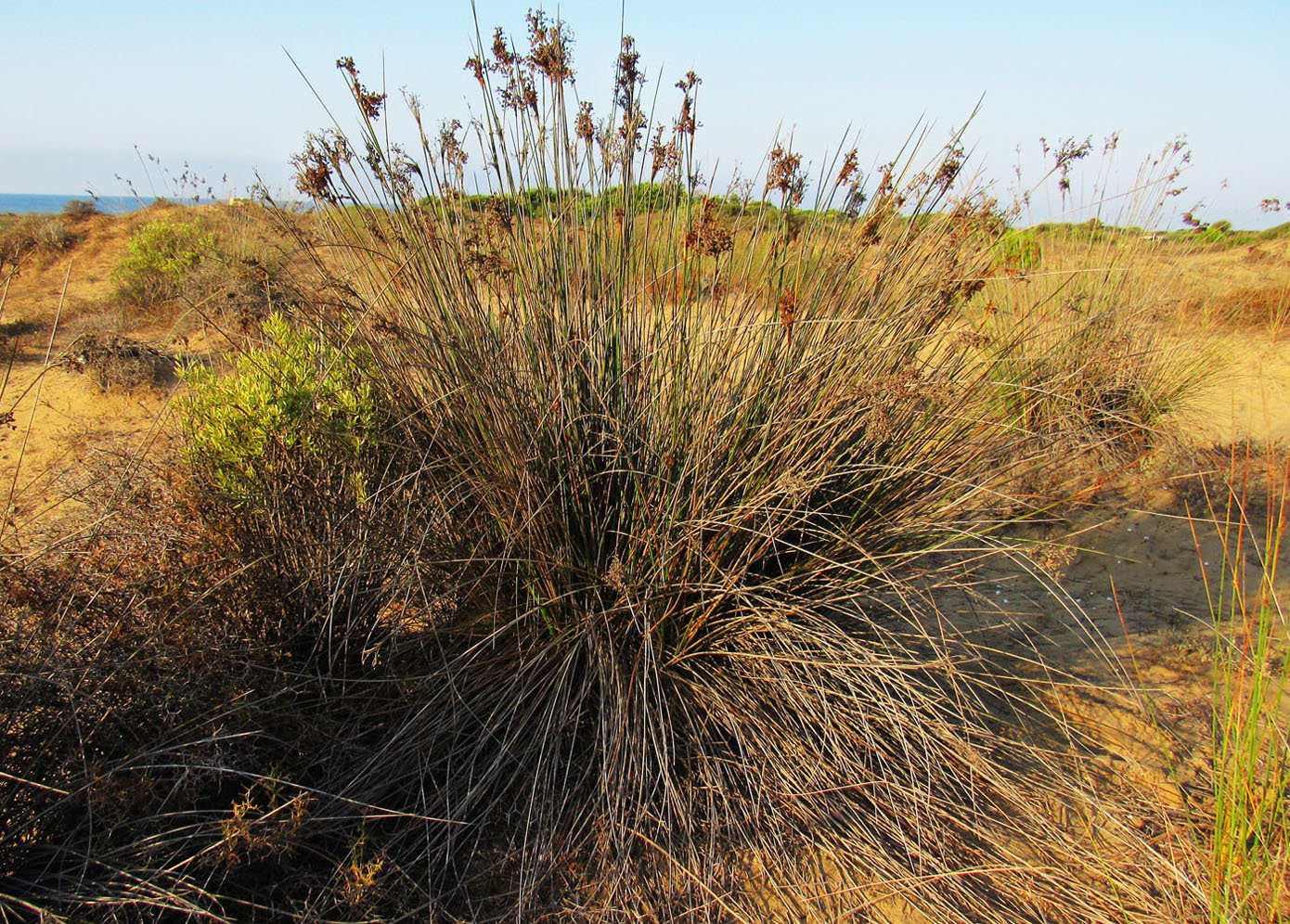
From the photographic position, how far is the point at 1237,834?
155 centimetres

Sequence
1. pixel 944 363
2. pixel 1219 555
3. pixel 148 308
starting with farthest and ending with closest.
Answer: pixel 148 308 < pixel 1219 555 < pixel 944 363

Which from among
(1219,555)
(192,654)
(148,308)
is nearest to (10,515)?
(192,654)

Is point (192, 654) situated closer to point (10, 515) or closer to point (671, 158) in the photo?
point (10, 515)

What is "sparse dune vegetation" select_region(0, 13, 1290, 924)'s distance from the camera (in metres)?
1.71

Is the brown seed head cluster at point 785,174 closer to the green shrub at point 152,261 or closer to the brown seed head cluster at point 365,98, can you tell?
the brown seed head cluster at point 365,98

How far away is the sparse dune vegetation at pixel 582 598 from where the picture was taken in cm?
171

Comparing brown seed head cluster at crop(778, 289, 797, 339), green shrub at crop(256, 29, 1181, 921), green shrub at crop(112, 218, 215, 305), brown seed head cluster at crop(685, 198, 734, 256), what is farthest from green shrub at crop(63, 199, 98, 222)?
brown seed head cluster at crop(778, 289, 797, 339)

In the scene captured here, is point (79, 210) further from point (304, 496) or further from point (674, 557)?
point (674, 557)

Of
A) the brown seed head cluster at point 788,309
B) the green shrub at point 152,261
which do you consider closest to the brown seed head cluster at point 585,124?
the brown seed head cluster at point 788,309

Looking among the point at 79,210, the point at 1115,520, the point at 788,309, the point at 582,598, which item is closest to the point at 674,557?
the point at 582,598

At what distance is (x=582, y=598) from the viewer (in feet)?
6.98

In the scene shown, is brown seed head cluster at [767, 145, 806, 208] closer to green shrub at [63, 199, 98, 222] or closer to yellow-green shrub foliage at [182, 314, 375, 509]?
yellow-green shrub foliage at [182, 314, 375, 509]

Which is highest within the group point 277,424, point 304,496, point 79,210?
point 277,424

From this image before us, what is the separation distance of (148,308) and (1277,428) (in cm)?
1090
